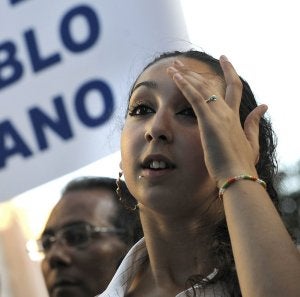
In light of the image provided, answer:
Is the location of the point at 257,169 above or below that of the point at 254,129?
below

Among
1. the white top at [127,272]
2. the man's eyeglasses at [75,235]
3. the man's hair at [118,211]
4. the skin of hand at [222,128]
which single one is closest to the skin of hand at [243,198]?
the skin of hand at [222,128]

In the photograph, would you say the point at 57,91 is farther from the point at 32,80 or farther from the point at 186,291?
the point at 186,291

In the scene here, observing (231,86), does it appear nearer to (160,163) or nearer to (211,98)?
(211,98)

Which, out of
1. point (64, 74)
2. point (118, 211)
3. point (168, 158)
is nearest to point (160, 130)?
point (168, 158)

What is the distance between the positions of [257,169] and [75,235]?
128 cm

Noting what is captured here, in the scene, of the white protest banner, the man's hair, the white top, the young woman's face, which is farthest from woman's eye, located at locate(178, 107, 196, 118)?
the man's hair

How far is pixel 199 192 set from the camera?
1564 mm

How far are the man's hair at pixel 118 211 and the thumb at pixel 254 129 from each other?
1.23 m

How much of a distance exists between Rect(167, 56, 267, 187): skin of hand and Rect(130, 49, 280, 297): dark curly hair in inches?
5.9

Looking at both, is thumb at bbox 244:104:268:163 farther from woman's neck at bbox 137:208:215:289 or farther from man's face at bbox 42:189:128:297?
man's face at bbox 42:189:128:297

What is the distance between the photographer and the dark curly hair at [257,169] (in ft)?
5.06

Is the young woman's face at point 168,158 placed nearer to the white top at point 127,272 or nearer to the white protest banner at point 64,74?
the white top at point 127,272

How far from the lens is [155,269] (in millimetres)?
1678

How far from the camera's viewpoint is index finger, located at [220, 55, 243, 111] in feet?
→ 5.16
